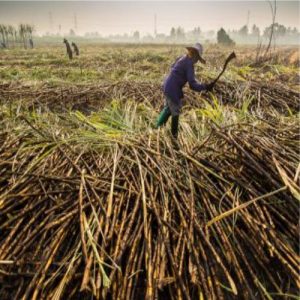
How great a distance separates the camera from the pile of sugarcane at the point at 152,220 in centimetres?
198

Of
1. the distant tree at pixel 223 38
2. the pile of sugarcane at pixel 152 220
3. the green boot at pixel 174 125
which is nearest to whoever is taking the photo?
the pile of sugarcane at pixel 152 220

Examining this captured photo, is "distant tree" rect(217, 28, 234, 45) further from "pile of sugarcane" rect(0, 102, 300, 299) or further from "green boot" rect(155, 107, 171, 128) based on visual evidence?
"pile of sugarcane" rect(0, 102, 300, 299)

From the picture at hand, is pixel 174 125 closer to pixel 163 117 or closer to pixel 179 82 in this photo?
pixel 163 117

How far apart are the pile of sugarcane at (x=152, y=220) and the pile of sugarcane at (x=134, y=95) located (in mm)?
3095

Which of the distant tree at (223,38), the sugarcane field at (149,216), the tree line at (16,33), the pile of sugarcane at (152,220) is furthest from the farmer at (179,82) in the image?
the distant tree at (223,38)

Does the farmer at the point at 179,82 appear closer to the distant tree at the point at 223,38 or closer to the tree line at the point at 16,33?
the tree line at the point at 16,33

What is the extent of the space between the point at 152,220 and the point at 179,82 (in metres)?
2.65

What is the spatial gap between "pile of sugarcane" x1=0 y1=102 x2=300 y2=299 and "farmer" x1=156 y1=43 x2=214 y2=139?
1.31m

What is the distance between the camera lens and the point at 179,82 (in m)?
4.50

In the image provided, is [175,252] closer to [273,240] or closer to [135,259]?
[135,259]

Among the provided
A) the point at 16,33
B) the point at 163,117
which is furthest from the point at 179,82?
the point at 16,33

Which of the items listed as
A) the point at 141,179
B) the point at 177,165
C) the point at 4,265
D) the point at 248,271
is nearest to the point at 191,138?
the point at 177,165

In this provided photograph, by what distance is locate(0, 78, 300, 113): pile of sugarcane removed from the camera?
20.0ft

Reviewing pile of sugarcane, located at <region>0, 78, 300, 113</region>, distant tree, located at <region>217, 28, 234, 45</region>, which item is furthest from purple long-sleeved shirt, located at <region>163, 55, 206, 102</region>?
distant tree, located at <region>217, 28, 234, 45</region>
